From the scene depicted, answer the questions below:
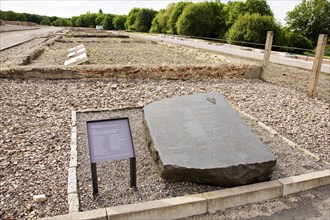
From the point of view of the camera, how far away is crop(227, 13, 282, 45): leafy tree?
3341 centimetres

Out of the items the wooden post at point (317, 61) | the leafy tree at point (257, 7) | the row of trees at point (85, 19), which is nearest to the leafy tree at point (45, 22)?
the row of trees at point (85, 19)

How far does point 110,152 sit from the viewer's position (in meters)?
3.29

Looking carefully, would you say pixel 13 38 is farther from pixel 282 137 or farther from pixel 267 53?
pixel 282 137

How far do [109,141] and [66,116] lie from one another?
9.33 ft

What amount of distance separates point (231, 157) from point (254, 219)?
818 millimetres

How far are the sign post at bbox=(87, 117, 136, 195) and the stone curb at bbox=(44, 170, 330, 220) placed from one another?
497mm

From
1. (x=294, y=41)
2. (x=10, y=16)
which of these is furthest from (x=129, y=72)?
(x=10, y=16)

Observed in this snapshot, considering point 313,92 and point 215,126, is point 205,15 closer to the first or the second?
point 313,92

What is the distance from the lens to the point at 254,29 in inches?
1323

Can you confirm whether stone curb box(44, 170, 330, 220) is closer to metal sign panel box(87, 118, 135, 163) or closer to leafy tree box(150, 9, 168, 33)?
metal sign panel box(87, 118, 135, 163)

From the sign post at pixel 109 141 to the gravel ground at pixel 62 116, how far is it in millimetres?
714

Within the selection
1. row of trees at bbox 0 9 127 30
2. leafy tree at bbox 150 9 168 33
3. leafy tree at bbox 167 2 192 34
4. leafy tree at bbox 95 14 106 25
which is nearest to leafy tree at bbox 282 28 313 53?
leafy tree at bbox 167 2 192 34

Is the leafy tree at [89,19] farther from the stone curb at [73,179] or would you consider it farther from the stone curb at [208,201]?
the stone curb at [208,201]

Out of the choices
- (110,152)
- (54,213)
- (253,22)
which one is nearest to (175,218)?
(110,152)
